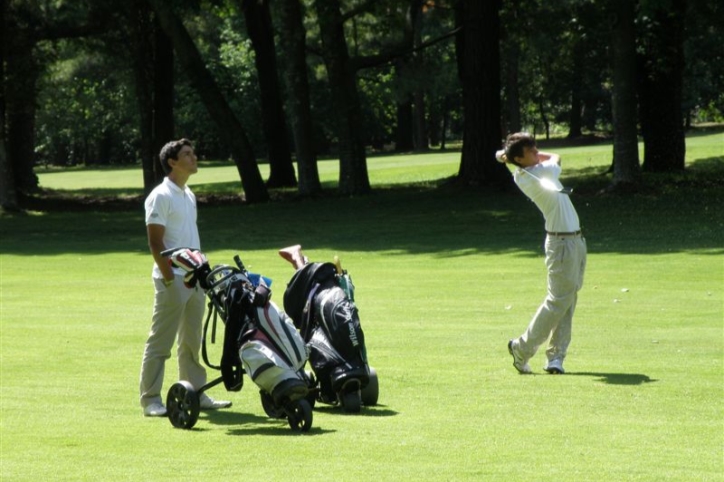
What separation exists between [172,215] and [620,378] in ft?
12.8

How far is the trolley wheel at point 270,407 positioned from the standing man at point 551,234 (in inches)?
109

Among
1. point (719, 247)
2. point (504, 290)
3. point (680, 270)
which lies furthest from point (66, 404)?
point (719, 247)

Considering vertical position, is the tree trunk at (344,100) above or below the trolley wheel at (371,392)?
above

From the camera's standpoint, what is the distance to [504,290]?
1944 cm

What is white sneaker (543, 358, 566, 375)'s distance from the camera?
11.5m

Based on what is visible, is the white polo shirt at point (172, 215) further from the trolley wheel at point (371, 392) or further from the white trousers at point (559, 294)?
the white trousers at point (559, 294)

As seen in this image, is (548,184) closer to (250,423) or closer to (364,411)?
(364,411)

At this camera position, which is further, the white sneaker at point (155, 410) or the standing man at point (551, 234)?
the standing man at point (551, 234)

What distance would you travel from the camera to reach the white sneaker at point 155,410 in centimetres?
1007

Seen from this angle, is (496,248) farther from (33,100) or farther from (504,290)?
(33,100)

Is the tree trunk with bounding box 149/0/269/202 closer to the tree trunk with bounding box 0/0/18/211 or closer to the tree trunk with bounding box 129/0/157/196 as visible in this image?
the tree trunk with bounding box 129/0/157/196

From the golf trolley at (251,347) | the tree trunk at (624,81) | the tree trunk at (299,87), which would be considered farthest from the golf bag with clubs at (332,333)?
the tree trunk at (299,87)

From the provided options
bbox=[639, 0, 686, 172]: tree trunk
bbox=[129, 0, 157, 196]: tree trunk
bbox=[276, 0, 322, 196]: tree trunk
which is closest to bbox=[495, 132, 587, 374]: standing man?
bbox=[639, 0, 686, 172]: tree trunk

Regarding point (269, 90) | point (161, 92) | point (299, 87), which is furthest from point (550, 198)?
point (269, 90)
